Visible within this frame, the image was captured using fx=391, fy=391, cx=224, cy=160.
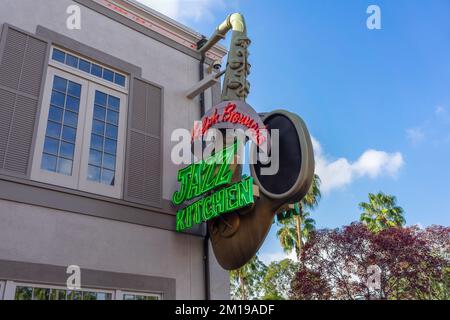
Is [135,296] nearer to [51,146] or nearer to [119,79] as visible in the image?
[51,146]

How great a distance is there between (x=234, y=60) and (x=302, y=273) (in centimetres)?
1295

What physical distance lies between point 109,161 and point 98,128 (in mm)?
765

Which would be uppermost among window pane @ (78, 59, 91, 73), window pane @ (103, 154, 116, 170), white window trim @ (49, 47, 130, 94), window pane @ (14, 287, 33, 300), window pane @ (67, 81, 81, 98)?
window pane @ (78, 59, 91, 73)

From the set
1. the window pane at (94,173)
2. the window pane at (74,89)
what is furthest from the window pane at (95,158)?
the window pane at (74,89)

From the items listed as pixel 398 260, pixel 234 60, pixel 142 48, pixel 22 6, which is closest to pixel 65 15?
pixel 22 6

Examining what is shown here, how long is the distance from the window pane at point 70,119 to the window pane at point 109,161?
90 centimetres

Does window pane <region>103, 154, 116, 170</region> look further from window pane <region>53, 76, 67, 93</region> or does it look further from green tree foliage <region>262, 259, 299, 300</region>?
green tree foliage <region>262, 259, 299, 300</region>

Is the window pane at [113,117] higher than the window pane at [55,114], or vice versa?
the window pane at [113,117]

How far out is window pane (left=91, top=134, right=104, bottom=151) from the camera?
828cm

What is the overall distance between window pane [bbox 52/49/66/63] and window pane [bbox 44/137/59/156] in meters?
1.90

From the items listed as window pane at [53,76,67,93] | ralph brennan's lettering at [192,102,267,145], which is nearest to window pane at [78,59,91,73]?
window pane at [53,76,67,93]

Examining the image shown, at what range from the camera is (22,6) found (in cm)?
818

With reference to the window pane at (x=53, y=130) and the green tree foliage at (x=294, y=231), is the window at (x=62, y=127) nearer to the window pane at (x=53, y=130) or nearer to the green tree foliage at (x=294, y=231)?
the window pane at (x=53, y=130)

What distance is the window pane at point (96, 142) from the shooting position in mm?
8277
